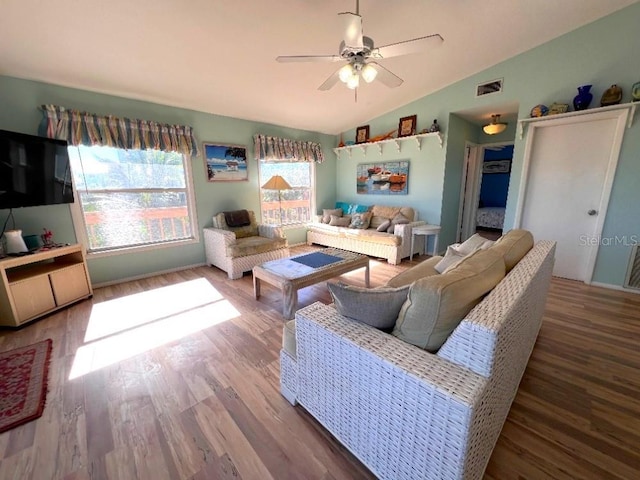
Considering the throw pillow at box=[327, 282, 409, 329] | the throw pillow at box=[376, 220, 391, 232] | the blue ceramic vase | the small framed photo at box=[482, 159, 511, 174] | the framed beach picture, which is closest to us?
the throw pillow at box=[327, 282, 409, 329]

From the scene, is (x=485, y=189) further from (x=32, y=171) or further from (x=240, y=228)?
(x=32, y=171)

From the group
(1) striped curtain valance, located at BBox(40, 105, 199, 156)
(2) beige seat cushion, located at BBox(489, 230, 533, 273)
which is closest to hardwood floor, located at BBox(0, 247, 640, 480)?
(2) beige seat cushion, located at BBox(489, 230, 533, 273)

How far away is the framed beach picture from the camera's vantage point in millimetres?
4664

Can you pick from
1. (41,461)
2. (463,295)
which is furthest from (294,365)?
(41,461)

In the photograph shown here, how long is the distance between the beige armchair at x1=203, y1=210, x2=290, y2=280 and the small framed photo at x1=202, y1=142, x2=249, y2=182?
1.92 ft

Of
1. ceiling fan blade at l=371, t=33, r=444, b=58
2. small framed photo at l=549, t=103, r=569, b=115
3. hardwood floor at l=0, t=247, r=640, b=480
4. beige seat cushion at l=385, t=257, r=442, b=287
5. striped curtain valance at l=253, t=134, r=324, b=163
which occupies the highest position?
ceiling fan blade at l=371, t=33, r=444, b=58

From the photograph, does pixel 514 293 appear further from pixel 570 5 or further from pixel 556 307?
pixel 570 5

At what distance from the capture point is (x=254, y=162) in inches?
174

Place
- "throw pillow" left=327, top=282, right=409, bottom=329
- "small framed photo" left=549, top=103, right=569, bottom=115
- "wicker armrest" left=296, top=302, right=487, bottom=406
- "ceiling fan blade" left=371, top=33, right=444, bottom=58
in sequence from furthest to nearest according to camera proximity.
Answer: "small framed photo" left=549, top=103, right=569, bottom=115
"ceiling fan blade" left=371, top=33, right=444, bottom=58
"throw pillow" left=327, top=282, right=409, bottom=329
"wicker armrest" left=296, top=302, right=487, bottom=406

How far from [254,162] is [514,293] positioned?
412 cm

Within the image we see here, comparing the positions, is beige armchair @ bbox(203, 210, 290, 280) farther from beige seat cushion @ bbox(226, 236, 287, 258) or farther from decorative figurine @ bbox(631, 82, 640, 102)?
decorative figurine @ bbox(631, 82, 640, 102)

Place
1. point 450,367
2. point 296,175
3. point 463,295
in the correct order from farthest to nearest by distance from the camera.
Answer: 1. point 296,175
2. point 463,295
3. point 450,367

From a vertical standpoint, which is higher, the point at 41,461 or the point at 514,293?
the point at 514,293

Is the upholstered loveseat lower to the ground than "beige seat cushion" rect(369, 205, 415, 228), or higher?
lower
